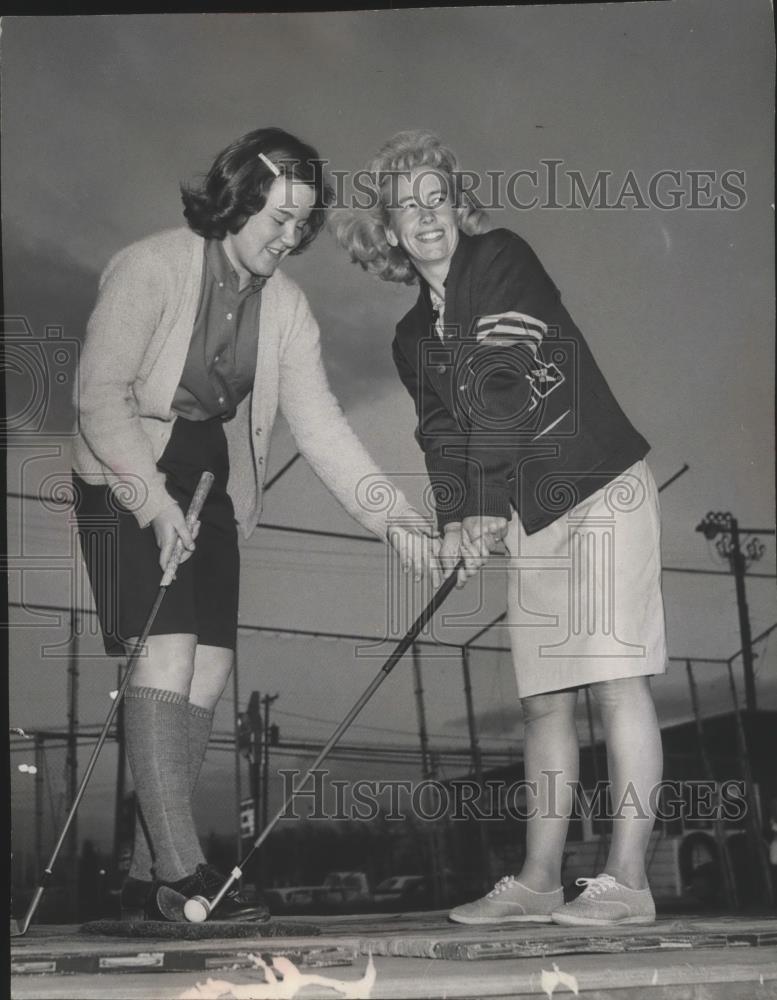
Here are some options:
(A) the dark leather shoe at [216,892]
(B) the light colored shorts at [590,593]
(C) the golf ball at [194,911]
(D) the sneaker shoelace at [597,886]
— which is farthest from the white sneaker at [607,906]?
(C) the golf ball at [194,911]

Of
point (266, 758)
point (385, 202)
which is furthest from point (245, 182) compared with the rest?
point (266, 758)

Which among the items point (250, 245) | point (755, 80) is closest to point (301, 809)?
point (250, 245)

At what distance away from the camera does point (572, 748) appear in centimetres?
286

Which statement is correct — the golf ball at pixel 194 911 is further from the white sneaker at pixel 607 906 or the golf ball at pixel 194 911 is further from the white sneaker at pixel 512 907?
the white sneaker at pixel 607 906

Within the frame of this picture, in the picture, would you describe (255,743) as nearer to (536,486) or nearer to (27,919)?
(27,919)

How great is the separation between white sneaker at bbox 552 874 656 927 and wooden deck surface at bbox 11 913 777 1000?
0.06 meters

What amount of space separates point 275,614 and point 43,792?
0.68 metres

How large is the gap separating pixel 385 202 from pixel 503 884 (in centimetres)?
166

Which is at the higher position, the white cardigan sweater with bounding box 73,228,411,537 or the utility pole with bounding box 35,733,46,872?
the white cardigan sweater with bounding box 73,228,411,537

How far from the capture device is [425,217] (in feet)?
10.1

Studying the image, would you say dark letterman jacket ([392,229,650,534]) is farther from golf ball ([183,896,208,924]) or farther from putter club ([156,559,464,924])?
golf ball ([183,896,208,924])

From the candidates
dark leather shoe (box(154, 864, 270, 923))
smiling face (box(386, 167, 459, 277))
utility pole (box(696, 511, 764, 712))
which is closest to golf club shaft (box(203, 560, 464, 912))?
dark leather shoe (box(154, 864, 270, 923))

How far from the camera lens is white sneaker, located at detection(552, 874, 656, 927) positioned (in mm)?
2678

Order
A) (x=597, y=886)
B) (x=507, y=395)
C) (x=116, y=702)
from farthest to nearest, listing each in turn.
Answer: (x=507, y=395), (x=116, y=702), (x=597, y=886)
